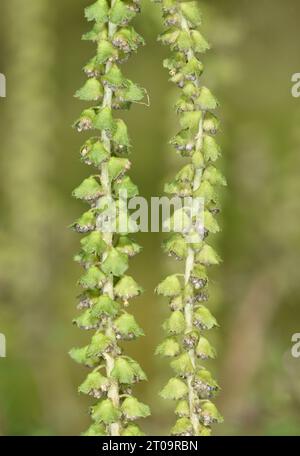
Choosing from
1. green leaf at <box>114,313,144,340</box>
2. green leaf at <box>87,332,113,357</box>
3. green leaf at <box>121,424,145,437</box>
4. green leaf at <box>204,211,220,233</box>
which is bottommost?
green leaf at <box>121,424,145,437</box>

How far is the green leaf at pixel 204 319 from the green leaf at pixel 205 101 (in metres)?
0.40

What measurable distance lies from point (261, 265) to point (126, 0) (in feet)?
10.2

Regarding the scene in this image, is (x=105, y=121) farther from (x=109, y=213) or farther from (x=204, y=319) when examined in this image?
(x=204, y=319)

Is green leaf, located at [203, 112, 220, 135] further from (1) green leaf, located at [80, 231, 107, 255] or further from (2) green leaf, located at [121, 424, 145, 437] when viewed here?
(2) green leaf, located at [121, 424, 145, 437]

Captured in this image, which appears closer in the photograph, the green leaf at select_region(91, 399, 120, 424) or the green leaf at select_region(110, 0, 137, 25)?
the green leaf at select_region(110, 0, 137, 25)

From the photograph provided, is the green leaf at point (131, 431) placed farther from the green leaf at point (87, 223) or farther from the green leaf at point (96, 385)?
the green leaf at point (87, 223)

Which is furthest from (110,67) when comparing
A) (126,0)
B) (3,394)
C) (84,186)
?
(3,394)

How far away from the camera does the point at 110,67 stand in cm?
160

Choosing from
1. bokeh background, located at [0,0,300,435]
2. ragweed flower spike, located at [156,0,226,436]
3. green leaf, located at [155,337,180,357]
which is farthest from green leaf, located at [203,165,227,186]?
bokeh background, located at [0,0,300,435]

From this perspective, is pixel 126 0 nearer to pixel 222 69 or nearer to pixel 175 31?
pixel 175 31

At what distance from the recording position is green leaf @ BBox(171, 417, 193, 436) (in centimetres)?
168

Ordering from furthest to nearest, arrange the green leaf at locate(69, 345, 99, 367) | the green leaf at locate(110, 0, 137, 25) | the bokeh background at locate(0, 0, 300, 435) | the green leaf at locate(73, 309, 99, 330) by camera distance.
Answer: the bokeh background at locate(0, 0, 300, 435)
the green leaf at locate(69, 345, 99, 367)
the green leaf at locate(73, 309, 99, 330)
the green leaf at locate(110, 0, 137, 25)

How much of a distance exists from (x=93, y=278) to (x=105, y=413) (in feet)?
0.87

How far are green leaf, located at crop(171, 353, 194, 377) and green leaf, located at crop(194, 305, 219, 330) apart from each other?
7 centimetres
